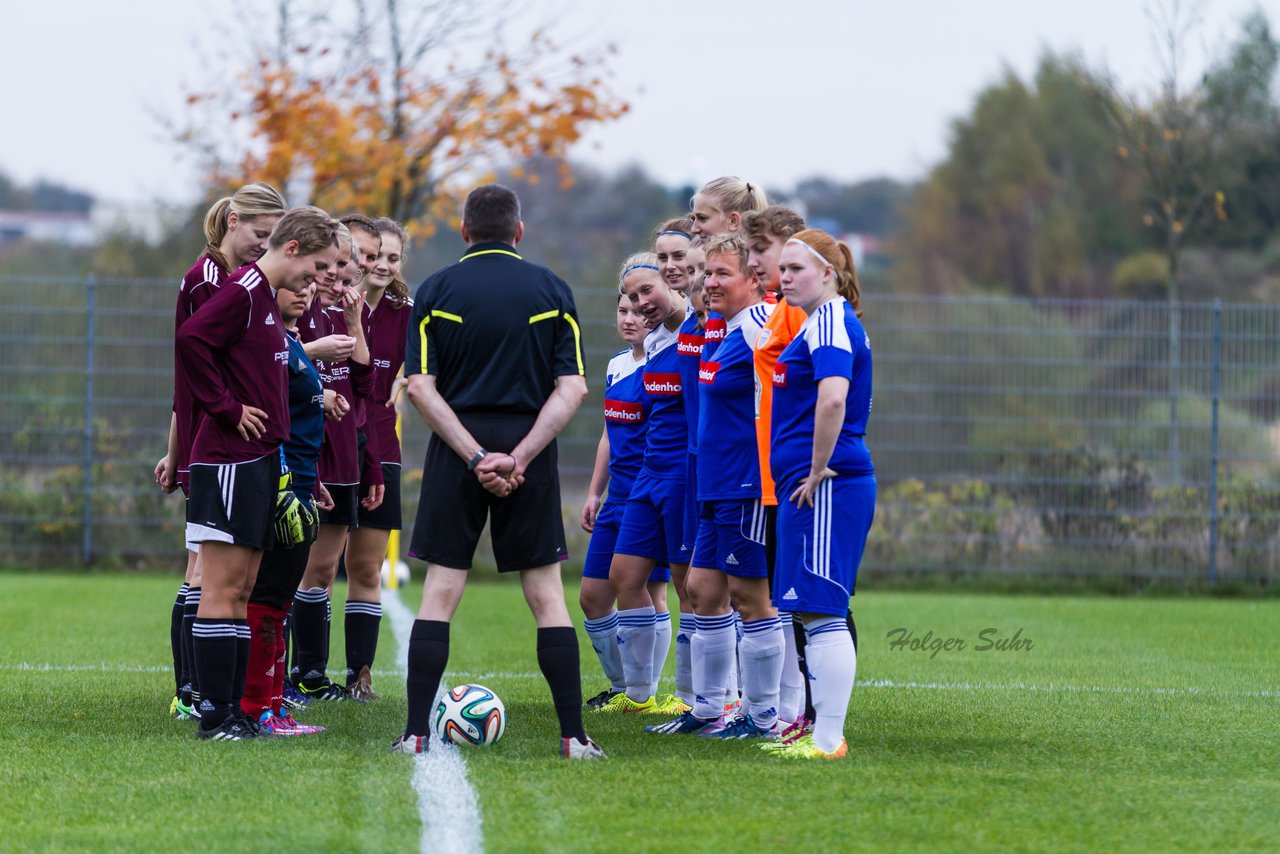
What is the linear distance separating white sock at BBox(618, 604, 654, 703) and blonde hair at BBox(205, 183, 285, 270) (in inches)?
89.6

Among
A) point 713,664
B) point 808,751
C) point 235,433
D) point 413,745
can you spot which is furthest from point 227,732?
point 808,751

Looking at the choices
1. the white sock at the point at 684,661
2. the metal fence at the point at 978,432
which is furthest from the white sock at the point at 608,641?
the metal fence at the point at 978,432

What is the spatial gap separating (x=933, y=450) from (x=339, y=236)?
838cm

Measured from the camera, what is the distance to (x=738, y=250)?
5.82 metres

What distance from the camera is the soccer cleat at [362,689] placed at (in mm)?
6836

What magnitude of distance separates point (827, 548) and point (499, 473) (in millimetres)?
1172

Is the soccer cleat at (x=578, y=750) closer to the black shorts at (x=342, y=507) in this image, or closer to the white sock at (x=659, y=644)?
the white sock at (x=659, y=644)

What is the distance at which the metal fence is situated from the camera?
13.2 metres

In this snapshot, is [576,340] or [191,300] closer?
[576,340]

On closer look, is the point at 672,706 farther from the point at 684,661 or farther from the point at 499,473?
the point at 499,473

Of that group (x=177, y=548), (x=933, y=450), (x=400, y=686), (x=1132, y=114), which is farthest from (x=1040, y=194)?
(x=400, y=686)

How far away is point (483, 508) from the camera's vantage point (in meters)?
5.31

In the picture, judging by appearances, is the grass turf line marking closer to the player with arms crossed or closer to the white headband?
the player with arms crossed

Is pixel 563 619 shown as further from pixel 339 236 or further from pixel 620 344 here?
pixel 620 344
